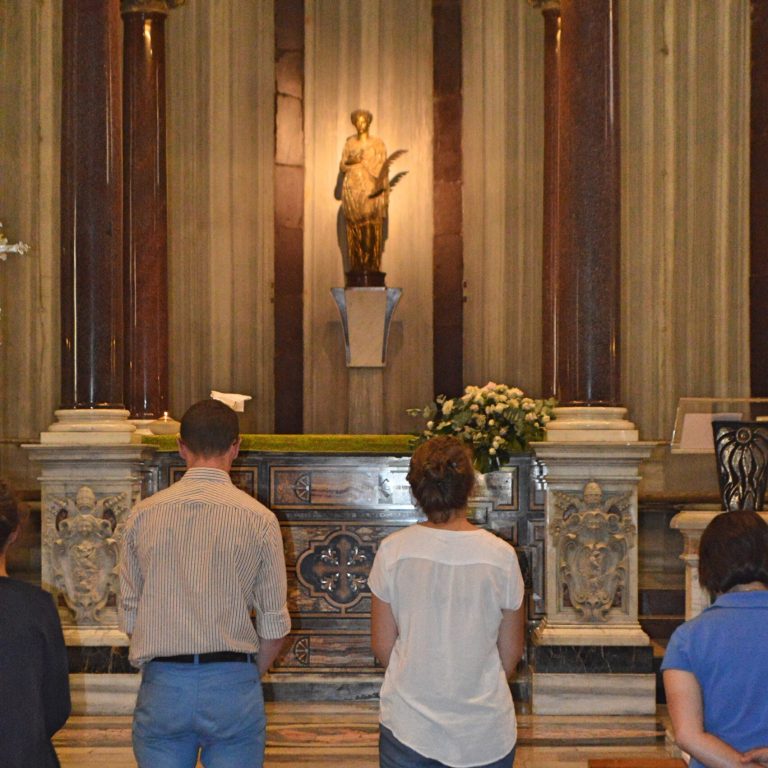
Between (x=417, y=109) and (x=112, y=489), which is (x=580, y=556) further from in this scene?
(x=417, y=109)

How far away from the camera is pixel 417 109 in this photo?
11.0m

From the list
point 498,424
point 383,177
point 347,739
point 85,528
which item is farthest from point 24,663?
point 383,177

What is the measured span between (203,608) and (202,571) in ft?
0.31

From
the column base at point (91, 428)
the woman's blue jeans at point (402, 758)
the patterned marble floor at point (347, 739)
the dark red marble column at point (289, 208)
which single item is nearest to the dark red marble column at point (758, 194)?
the patterned marble floor at point (347, 739)

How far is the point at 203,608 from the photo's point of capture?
3660 millimetres

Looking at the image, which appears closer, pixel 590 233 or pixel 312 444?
pixel 590 233

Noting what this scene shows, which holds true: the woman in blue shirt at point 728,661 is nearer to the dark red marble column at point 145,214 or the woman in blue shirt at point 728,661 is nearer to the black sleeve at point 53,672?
the black sleeve at point 53,672

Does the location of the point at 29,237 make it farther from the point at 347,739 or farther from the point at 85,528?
Result: the point at 347,739

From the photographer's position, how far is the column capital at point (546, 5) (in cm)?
1012

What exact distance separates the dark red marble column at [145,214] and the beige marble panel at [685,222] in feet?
10.7

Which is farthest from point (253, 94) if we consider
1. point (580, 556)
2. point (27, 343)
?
point (580, 556)

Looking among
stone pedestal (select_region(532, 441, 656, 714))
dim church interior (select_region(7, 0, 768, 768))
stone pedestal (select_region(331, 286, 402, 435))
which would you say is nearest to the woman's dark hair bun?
stone pedestal (select_region(532, 441, 656, 714))

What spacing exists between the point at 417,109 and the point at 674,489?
3644 mm

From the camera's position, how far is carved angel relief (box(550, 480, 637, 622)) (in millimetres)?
7469
